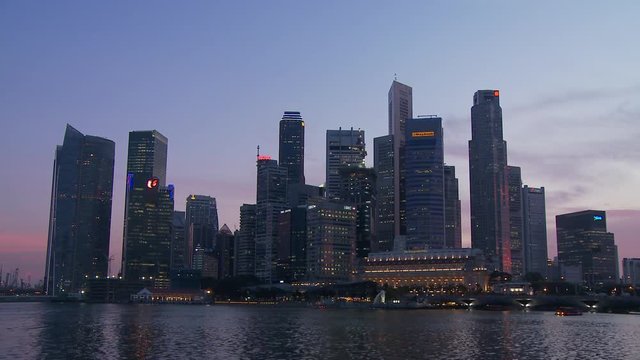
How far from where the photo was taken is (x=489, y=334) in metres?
123

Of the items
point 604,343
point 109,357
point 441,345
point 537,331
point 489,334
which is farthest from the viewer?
point 537,331

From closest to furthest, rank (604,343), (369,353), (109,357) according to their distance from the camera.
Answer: (109,357) < (369,353) < (604,343)

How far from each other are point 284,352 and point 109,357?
21.3m

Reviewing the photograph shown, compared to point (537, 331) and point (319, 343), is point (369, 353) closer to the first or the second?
point (319, 343)

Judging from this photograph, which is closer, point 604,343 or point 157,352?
point 157,352

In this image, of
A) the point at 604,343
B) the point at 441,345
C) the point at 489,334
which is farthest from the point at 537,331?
the point at 441,345

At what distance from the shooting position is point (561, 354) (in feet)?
288

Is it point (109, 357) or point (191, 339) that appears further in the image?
point (191, 339)

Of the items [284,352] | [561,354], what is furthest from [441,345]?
[284,352]

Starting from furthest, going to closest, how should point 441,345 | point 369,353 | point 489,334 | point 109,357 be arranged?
point 489,334 < point 441,345 < point 369,353 < point 109,357

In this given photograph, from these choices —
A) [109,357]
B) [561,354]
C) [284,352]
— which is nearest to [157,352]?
[109,357]

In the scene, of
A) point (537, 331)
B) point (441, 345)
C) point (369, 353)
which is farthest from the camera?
point (537, 331)

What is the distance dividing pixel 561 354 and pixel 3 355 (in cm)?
6983

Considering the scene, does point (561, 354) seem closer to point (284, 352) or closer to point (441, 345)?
point (441, 345)
